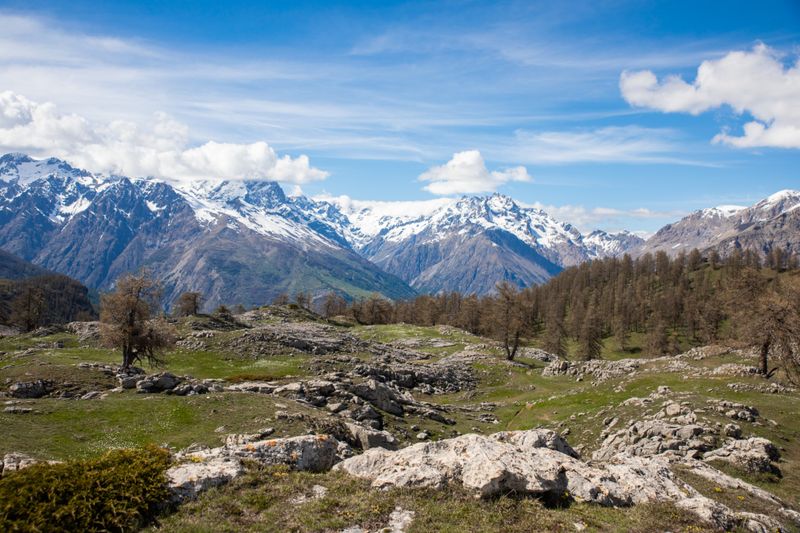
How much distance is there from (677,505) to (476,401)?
48.1 metres

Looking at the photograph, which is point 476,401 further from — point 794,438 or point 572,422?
point 794,438

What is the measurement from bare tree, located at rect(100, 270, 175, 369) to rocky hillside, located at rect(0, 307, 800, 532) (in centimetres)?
697

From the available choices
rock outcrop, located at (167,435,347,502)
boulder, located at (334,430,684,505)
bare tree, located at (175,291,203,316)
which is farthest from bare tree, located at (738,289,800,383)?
bare tree, located at (175,291,203,316)

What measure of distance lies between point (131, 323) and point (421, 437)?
34.6m

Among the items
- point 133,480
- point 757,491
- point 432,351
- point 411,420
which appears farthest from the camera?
point 432,351

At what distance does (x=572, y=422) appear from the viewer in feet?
149

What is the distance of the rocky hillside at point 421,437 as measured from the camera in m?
15.8

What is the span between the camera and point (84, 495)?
13.0 m

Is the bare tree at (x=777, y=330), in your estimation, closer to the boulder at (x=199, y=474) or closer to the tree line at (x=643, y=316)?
the tree line at (x=643, y=316)

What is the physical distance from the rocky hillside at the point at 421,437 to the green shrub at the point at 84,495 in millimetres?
581

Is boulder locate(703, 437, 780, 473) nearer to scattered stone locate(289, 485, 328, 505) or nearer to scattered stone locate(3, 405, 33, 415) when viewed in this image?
scattered stone locate(289, 485, 328, 505)

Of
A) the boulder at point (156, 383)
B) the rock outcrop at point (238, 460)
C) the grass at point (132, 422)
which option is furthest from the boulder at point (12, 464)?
the boulder at point (156, 383)

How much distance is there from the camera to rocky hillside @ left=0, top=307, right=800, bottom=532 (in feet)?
51.8

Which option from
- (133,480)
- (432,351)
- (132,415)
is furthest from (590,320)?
(133,480)
